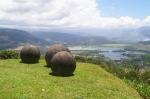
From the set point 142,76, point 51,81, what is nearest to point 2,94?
point 51,81

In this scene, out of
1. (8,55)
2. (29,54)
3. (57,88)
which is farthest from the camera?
(8,55)

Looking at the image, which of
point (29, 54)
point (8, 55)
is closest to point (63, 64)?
point (29, 54)

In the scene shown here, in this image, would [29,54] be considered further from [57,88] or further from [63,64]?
[57,88]

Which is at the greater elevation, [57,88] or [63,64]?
[63,64]

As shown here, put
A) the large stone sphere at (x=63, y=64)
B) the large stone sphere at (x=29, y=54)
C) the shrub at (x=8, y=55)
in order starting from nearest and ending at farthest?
1. the large stone sphere at (x=63, y=64)
2. the large stone sphere at (x=29, y=54)
3. the shrub at (x=8, y=55)

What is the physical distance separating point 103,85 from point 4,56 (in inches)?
1297

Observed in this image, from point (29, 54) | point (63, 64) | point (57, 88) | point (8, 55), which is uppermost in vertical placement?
point (29, 54)

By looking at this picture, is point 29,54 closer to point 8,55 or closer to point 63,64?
point 8,55

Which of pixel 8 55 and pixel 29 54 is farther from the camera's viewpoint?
pixel 8 55

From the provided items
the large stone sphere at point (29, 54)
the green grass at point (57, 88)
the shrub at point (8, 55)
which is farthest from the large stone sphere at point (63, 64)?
the shrub at point (8, 55)

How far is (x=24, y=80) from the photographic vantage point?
34812 mm

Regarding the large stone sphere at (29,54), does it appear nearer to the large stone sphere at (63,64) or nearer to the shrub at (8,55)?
the shrub at (8,55)

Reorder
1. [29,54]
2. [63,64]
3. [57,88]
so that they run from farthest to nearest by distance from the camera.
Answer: [29,54] < [63,64] < [57,88]

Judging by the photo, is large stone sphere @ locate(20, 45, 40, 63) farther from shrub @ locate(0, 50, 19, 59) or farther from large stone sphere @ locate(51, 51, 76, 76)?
large stone sphere @ locate(51, 51, 76, 76)
